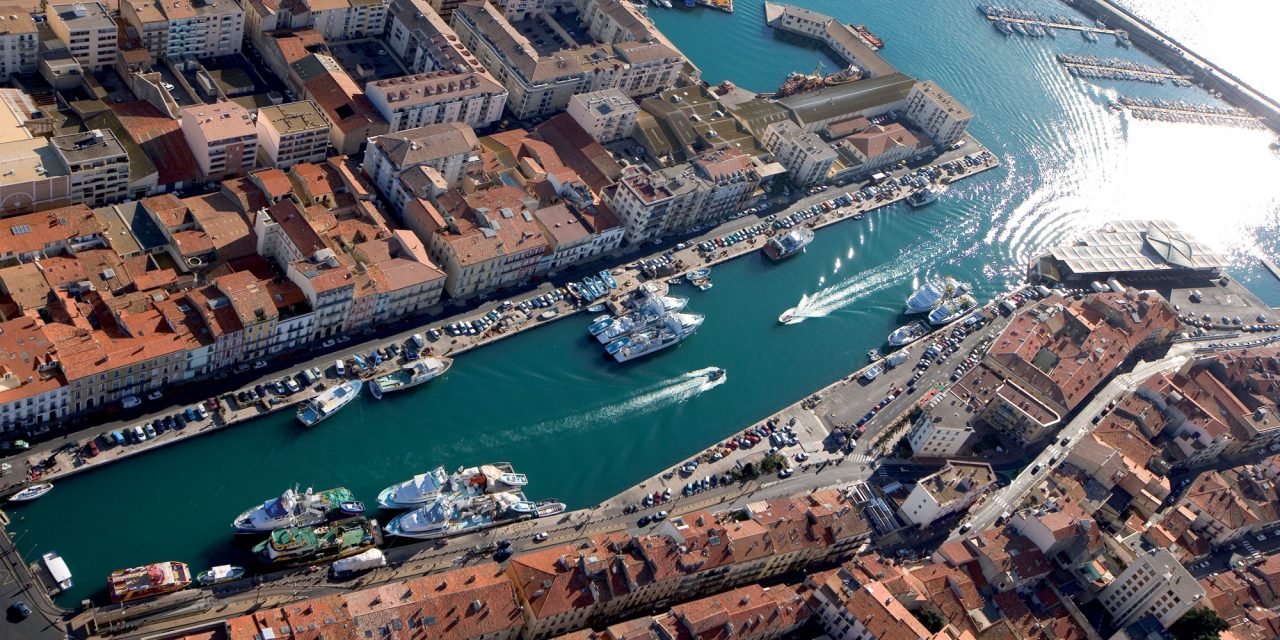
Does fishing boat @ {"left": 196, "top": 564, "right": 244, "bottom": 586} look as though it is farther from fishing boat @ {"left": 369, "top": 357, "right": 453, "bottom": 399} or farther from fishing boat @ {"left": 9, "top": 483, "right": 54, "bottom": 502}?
fishing boat @ {"left": 369, "top": 357, "right": 453, "bottom": 399}

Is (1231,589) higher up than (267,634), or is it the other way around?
(1231,589)

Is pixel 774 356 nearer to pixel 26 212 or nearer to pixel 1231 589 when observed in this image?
pixel 1231 589

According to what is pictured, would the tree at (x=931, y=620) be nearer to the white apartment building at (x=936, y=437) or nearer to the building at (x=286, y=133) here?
→ the white apartment building at (x=936, y=437)

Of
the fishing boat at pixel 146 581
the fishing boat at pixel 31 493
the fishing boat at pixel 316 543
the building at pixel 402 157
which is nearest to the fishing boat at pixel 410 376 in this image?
the fishing boat at pixel 316 543

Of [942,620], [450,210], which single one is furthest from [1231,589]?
[450,210]

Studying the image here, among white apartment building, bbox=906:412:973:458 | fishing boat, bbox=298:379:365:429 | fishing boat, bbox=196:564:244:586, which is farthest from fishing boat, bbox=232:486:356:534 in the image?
white apartment building, bbox=906:412:973:458

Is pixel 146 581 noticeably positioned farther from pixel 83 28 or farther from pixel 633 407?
pixel 83 28
